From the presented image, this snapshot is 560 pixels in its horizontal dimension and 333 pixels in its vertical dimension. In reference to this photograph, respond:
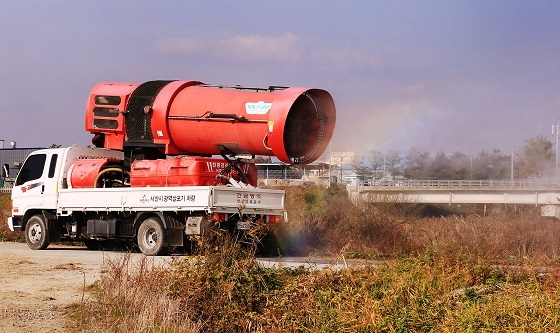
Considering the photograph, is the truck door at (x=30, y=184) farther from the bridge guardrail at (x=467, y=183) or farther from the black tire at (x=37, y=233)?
the bridge guardrail at (x=467, y=183)

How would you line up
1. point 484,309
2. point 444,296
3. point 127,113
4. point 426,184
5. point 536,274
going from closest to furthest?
point 484,309 < point 444,296 < point 536,274 < point 127,113 < point 426,184

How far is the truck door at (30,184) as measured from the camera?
21.9m

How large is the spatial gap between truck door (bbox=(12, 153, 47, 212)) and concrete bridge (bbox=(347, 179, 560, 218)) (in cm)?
1790

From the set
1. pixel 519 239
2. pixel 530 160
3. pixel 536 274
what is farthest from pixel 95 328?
pixel 530 160

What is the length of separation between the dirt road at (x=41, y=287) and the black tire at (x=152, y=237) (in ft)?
3.74

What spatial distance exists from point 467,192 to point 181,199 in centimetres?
3674

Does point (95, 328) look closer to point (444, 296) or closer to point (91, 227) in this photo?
point (444, 296)

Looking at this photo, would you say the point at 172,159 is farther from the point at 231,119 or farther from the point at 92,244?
the point at 92,244

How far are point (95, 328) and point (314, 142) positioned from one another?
9.66 m

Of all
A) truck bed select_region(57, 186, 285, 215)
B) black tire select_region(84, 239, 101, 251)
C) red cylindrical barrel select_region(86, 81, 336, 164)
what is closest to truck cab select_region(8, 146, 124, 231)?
truck bed select_region(57, 186, 285, 215)

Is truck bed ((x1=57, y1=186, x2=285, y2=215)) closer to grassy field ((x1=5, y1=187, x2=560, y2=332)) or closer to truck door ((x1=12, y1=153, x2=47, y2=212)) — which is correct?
truck door ((x1=12, y1=153, x2=47, y2=212))

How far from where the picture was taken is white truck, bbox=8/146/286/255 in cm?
1803

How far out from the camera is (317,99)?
18.5 meters

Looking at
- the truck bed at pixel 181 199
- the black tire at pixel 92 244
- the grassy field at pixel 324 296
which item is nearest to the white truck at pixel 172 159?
the truck bed at pixel 181 199
